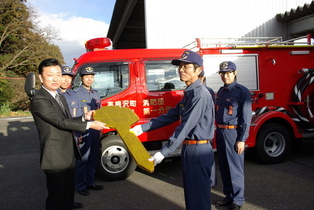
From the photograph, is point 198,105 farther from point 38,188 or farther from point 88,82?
point 38,188

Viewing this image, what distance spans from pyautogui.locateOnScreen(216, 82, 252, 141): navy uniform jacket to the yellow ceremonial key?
161 centimetres

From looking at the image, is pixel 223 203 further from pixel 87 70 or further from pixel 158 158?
pixel 87 70

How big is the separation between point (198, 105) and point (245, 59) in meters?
3.15

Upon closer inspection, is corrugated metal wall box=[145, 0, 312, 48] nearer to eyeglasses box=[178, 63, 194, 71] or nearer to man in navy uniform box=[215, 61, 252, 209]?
man in navy uniform box=[215, 61, 252, 209]

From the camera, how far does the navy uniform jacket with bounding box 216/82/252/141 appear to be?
316 centimetres

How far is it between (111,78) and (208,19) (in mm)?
6752

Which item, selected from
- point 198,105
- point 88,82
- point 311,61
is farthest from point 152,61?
point 311,61

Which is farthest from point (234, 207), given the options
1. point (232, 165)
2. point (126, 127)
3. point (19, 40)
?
point (19, 40)

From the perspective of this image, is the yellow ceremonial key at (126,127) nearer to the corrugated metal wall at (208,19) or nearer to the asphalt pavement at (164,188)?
the asphalt pavement at (164,188)

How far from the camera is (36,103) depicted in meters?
2.15

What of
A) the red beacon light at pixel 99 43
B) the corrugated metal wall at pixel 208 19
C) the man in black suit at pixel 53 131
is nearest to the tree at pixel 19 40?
the corrugated metal wall at pixel 208 19

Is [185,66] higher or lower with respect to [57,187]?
higher

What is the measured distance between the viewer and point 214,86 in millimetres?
4652

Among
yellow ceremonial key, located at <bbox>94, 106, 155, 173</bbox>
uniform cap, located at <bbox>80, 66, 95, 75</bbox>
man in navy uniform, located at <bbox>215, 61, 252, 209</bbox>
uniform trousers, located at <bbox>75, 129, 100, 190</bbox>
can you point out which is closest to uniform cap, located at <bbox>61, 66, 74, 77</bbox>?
uniform cap, located at <bbox>80, 66, 95, 75</bbox>
